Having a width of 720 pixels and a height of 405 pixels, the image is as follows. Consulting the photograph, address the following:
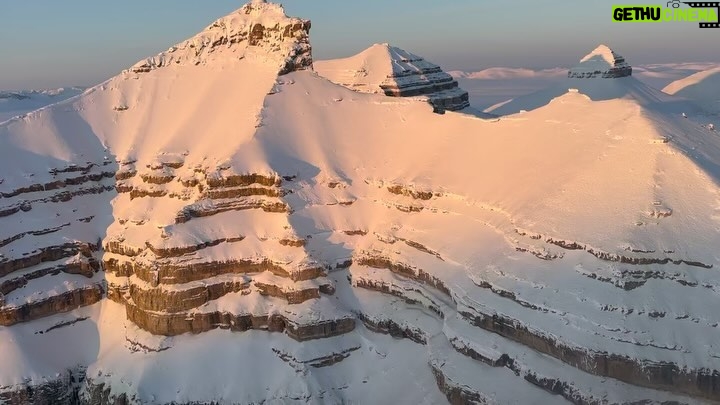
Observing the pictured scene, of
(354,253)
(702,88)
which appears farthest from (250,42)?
(702,88)

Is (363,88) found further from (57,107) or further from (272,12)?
(57,107)

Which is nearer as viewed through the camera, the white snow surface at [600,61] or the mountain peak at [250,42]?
the mountain peak at [250,42]

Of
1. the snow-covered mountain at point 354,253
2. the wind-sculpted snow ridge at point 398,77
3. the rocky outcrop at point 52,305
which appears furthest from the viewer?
the wind-sculpted snow ridge at point 398,77

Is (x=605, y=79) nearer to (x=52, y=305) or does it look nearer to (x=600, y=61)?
(x=600, y=61)

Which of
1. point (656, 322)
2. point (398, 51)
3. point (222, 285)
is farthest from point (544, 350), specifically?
point (398, 51)

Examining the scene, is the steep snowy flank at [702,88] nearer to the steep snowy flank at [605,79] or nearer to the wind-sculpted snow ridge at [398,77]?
the steep snowy flank at [605,79]

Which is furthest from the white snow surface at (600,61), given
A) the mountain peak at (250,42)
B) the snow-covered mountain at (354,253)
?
the mountain peak at (250,42)
